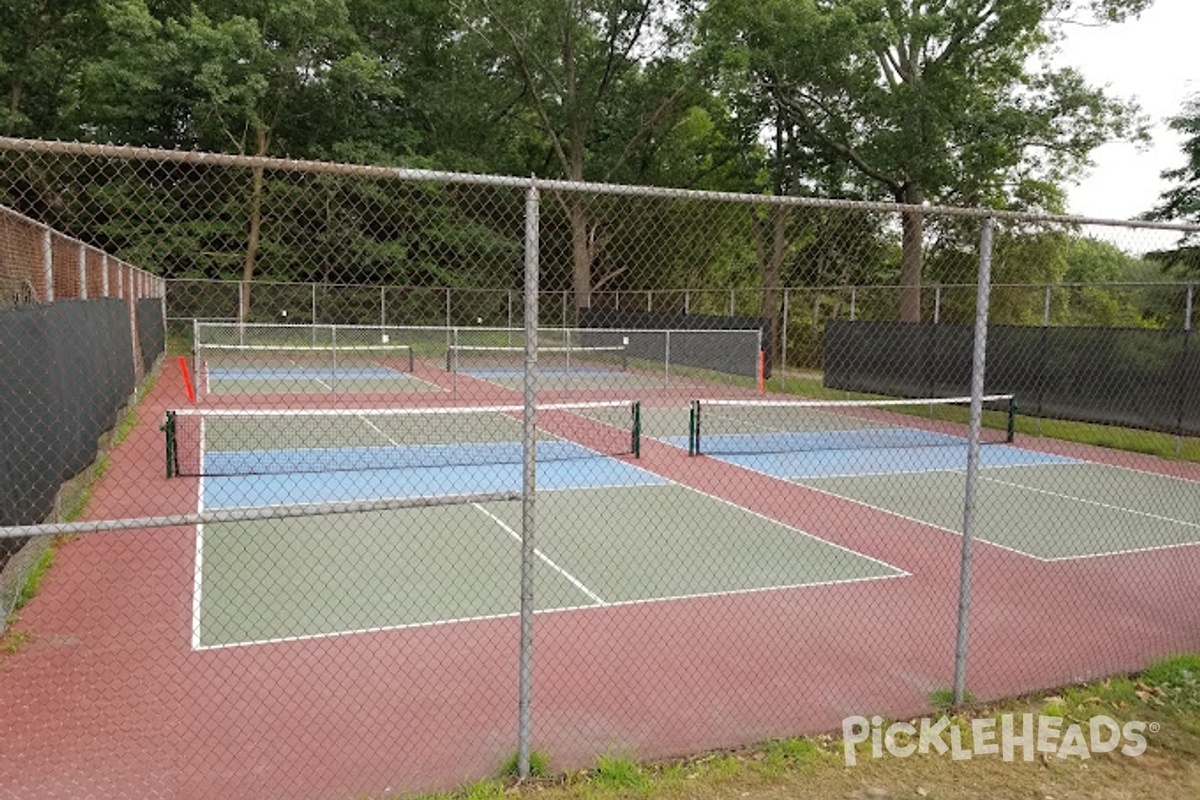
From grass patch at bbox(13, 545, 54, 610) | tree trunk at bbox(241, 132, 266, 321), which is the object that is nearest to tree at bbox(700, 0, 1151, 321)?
tree trunk at bbox(241, 132, 266, 321)

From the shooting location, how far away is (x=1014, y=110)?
78.4ft

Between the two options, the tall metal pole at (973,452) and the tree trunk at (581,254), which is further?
the tree trunk at (581,254)

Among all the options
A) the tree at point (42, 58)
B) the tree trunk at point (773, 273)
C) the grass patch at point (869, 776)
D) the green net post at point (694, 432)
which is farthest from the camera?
the tree at point (42, 58)

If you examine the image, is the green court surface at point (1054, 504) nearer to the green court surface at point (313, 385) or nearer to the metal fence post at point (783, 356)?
the metal fence post at point (783, 356)

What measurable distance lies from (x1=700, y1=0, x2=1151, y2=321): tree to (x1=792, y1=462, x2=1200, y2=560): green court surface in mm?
10354

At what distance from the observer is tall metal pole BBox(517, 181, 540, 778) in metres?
3.80

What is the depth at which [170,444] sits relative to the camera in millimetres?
10695

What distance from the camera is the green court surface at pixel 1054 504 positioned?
8898 millimetres

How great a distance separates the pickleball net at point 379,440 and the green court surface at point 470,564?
73.2 inches

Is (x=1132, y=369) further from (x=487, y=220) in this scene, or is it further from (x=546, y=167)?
(x=546, y=167)

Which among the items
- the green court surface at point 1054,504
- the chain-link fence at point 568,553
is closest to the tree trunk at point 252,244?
the chain-link fence at point 568,553

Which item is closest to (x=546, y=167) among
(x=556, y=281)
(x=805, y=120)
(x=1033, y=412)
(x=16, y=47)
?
(x=556, y=281)

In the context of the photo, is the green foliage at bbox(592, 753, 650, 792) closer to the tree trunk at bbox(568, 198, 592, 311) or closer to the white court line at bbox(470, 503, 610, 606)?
the white court line at bbox(470, 503, 610, 606)

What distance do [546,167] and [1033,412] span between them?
3123cm
